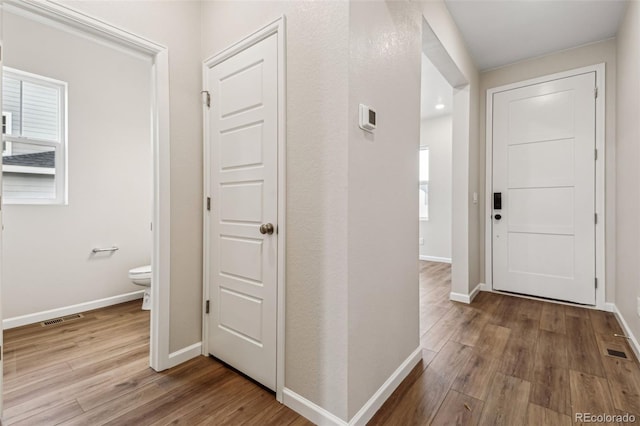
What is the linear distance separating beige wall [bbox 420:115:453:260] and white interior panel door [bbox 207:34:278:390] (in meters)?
4.67

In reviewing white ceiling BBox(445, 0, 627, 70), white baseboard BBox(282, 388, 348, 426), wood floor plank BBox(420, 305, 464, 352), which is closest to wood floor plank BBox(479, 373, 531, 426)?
wood floor plank BBox(420, 305, 464, 352)

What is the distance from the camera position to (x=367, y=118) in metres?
1.41

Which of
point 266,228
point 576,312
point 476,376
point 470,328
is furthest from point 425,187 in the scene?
point 266,228

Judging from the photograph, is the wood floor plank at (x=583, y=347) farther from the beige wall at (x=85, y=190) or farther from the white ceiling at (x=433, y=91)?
the beige wall at (x=85, y=190)

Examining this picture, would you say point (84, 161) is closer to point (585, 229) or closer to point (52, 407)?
point (52, 407)

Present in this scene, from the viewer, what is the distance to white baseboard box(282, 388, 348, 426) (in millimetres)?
1374

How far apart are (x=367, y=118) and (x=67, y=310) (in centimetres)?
335

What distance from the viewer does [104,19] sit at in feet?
5.45

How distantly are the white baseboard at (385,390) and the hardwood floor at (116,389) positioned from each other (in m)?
0.30

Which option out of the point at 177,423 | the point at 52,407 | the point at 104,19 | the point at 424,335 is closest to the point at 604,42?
the point at 424,335

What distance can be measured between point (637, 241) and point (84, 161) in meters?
4.81

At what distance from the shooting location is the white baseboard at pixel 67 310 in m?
2.57

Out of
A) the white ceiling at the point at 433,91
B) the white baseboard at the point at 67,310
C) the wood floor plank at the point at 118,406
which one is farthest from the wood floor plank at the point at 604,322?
the white baseboard at the point at 67,310

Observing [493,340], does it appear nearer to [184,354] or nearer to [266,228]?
[266,228]
